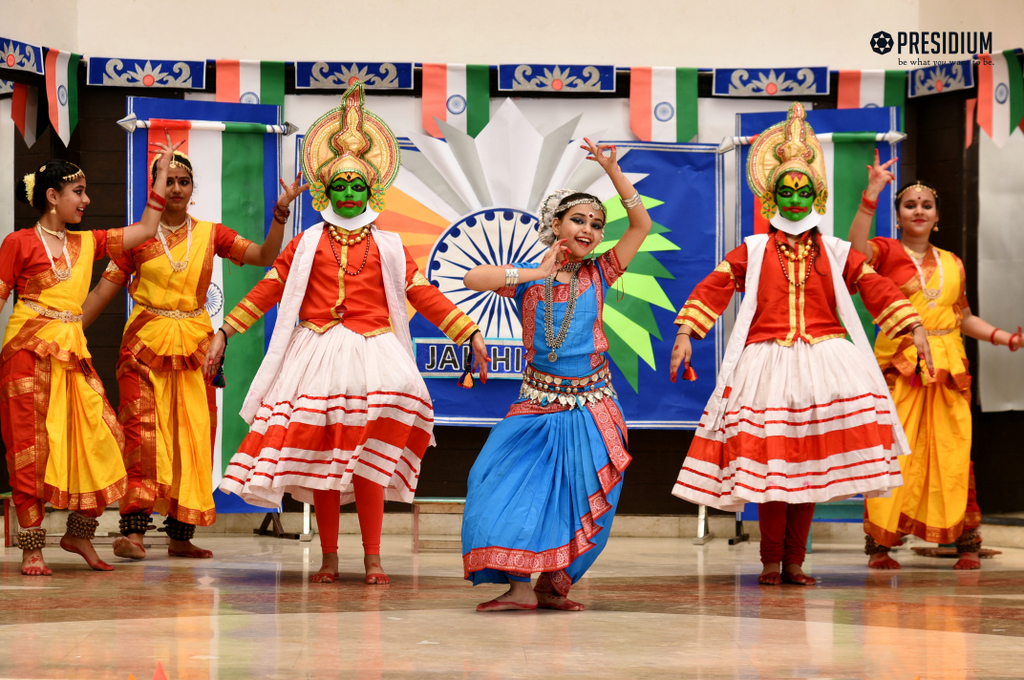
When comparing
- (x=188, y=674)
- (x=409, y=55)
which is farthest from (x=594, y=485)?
(x=409, y=55)

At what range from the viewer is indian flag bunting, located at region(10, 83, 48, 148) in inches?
237

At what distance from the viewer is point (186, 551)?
5246 mm

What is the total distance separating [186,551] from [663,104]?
332 cm

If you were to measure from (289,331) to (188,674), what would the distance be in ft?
6.52

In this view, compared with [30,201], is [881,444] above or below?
below

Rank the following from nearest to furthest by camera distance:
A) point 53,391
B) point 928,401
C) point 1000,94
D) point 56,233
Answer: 1. point 53,391
2. point 56,233
3. point 928,401
4. point 1000,94

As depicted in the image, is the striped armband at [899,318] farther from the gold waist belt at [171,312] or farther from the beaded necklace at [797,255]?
the gold waist belt at [171,312]

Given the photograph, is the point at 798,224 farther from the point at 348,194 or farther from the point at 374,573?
the point at 374,573

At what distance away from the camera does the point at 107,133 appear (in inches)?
246

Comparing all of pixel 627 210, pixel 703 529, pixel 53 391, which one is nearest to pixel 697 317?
pixel 627 210

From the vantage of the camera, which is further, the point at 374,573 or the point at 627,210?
the point at 374,573

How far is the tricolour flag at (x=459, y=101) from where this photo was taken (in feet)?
20.3

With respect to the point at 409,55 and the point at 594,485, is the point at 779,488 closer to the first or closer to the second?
the point at 594,485

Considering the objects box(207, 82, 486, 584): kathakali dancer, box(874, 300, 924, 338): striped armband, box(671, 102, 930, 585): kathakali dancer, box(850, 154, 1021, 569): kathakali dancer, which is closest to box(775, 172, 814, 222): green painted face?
box(671, 102, 930, 585): kathakali dancer
